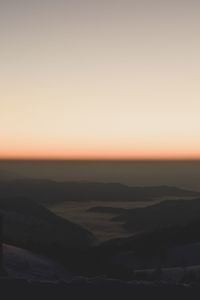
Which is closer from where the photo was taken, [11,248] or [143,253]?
[11,248]

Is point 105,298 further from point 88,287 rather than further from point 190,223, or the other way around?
point 190,223

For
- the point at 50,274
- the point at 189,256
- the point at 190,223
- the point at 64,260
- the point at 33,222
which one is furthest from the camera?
the point at 33,222

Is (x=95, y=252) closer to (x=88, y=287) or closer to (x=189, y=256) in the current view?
(x=189, y=256)

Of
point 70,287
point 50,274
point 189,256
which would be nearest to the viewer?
point 70,287

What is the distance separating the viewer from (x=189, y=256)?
18.1 m

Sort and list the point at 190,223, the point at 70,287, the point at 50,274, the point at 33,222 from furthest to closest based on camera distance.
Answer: the point at 33,222 < the point at 190,223 < the point at 50,274 < the point at 70,287

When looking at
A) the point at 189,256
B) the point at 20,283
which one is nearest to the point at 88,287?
the point at 20,283

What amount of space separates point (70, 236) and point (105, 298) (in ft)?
41.3

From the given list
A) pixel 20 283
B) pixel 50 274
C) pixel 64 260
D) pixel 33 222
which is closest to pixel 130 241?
pixel 64 260

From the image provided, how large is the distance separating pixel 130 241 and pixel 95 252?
9.96 feet

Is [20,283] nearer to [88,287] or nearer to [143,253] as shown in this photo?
[88,287]

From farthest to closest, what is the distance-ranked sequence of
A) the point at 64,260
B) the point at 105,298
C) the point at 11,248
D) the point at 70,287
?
1. the point at 64,260
2. the point at 11,248
3. the point at 70,287
4. the point at 105,298

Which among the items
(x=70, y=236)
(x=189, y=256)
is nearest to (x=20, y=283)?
(x=189, y=256)

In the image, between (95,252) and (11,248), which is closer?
(11,248)
